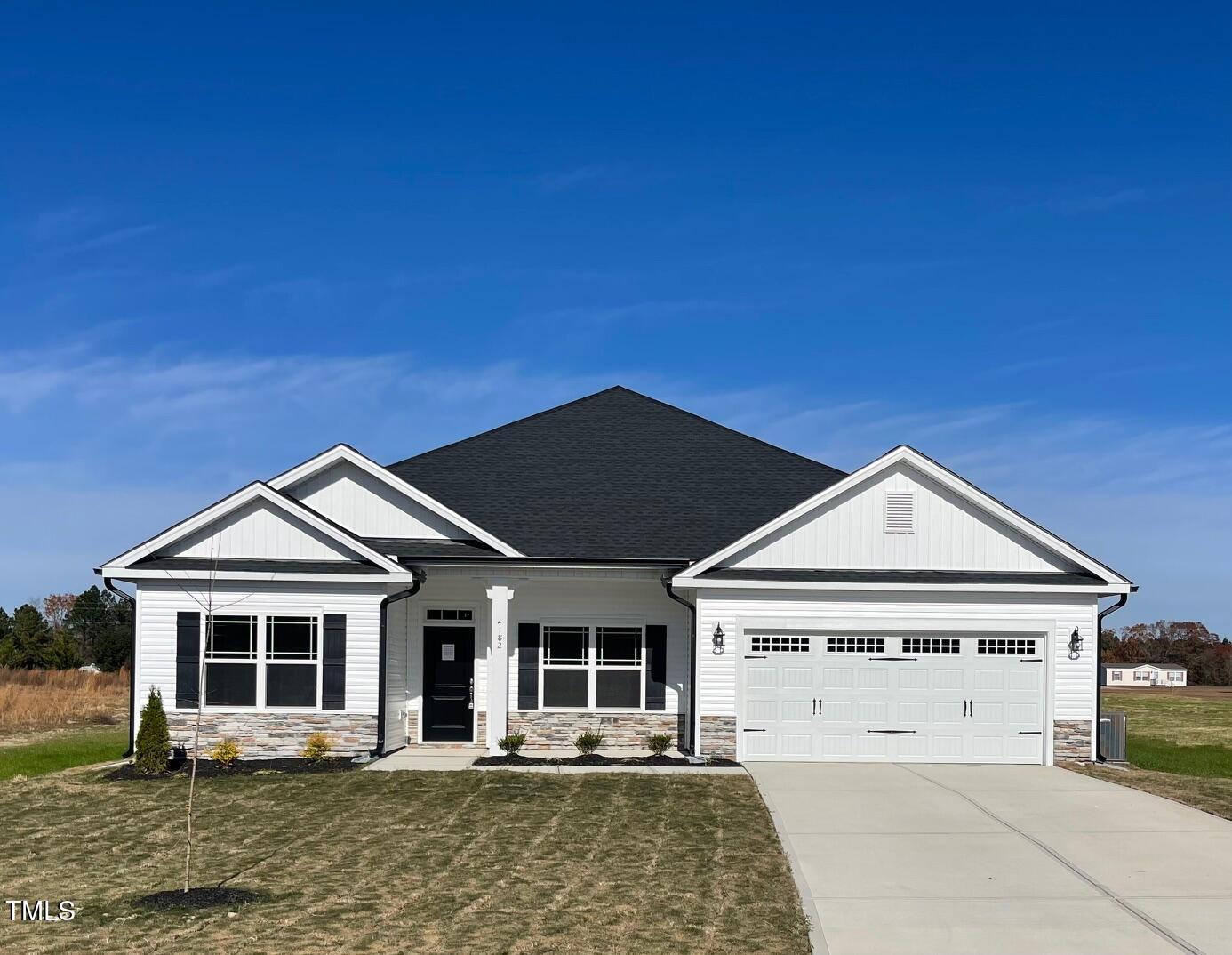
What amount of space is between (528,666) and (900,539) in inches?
263

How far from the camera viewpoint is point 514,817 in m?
14.3

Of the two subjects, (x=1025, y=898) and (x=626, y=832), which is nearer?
(x=1025, y=898)

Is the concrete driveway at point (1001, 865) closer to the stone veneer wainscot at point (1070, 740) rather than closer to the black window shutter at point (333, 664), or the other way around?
the stone veneer wainscot at point (1070, 740)

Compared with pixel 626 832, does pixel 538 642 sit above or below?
above

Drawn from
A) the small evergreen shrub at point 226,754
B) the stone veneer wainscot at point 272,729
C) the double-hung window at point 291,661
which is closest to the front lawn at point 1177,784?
the stone veneer wainscot at point 272,729

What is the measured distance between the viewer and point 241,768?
18.0 metres

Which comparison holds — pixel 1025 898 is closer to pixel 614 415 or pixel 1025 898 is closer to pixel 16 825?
pixel 16 825

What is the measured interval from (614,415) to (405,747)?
9113 mm

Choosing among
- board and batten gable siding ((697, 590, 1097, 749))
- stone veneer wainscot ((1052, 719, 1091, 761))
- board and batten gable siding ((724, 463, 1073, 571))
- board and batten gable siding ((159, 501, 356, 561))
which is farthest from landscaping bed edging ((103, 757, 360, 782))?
stone veneer wainscot ((1052, 719, 1091, 761))

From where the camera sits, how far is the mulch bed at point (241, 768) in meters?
17.5

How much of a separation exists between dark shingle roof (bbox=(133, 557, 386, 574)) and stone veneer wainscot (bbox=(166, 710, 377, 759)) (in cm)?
222

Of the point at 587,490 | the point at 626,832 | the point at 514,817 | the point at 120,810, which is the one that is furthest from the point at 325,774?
the point at 587,490

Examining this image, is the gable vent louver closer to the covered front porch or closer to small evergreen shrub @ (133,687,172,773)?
the covered front porch

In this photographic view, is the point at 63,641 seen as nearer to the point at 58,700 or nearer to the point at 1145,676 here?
the point at 58,700
